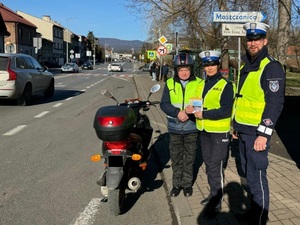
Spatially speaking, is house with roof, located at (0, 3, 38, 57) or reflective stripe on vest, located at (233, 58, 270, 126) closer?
reflective stripe on vest, located at (233, 58, 270, 126)

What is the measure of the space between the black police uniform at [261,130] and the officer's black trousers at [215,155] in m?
0.30

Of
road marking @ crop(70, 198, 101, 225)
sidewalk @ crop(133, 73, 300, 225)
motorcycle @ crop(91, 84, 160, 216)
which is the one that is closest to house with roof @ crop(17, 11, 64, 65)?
sidewalk @ crop(133, 73, 300, 225)

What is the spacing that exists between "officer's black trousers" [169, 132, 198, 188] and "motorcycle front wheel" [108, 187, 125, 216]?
2.71ft

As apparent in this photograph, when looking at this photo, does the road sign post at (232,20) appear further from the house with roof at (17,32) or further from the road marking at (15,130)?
the house with roof at (17,32)

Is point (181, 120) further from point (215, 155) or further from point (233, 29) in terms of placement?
point (233, 29)

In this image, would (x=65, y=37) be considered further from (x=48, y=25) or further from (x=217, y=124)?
(x=217, y=124)

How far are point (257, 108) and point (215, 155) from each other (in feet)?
2.87

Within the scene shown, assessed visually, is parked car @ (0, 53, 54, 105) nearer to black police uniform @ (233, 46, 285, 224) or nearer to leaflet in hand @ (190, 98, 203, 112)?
leaflet in hand @ (190, 98, 203, 112)

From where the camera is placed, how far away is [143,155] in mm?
4734

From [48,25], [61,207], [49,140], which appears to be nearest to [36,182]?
[61,207]

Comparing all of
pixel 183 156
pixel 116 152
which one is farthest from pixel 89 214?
pixel 183 156

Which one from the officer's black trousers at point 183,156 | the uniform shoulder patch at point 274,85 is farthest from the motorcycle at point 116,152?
the uniform shoulder patch at point 274,85

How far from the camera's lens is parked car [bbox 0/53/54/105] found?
12.7 metres

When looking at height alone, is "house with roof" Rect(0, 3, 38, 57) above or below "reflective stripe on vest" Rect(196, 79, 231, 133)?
above
